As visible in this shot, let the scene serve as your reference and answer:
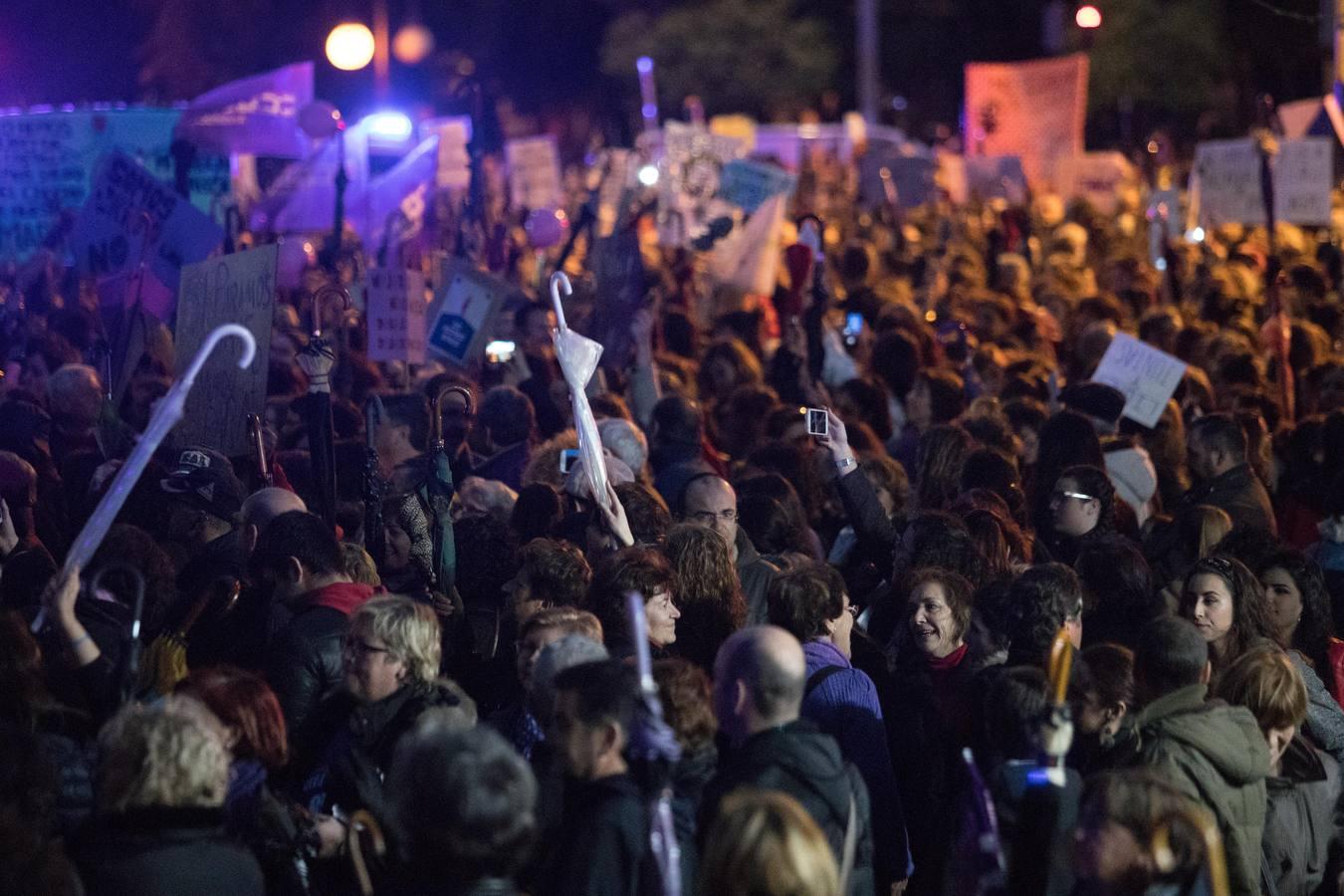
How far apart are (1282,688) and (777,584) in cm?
139

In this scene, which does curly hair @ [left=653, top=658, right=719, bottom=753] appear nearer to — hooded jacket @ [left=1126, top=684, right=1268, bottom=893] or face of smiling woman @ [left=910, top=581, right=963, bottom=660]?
hooded jacket @ [left=1126, top=684, right=1268, bottom=893]

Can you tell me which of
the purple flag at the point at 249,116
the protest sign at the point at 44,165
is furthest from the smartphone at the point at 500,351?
the protest sign at the point at 44,165

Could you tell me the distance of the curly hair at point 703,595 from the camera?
5730 mm

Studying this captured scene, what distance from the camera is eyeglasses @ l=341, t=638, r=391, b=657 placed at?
467 centimetres

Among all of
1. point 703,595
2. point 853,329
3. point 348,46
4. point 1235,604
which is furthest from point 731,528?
point 348,46

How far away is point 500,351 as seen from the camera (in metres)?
9.90

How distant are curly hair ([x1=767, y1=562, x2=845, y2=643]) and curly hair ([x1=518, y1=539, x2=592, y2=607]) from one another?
55cm

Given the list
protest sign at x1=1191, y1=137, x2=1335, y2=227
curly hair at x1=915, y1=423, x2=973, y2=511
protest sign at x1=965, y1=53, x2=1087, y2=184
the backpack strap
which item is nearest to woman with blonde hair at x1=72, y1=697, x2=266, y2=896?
the backpack strap

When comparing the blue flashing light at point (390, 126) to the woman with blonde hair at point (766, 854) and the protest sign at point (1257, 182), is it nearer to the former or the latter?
the protest sign at point (1257, 182)

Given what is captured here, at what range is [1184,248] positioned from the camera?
699 inches

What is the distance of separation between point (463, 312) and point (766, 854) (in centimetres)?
722

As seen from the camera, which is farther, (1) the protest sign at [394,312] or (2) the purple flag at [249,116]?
(2) the purple flag at [249,116]

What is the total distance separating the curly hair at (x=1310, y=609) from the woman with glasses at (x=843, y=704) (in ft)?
5.18

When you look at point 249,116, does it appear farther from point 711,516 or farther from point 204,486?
point 711,516
